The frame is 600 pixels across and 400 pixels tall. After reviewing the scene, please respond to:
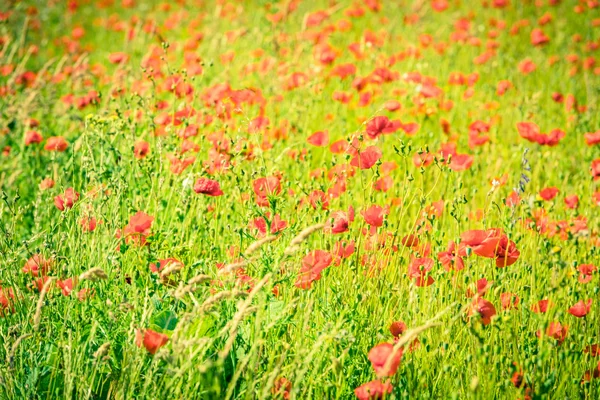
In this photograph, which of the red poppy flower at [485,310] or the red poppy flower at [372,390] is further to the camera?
the red poppy flower at [485,310]

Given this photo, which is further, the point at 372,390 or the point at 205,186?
the point at 205,186

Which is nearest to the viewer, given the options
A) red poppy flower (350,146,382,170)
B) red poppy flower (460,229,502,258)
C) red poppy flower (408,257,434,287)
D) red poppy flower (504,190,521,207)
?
red poppy flower (460,229,502,258)

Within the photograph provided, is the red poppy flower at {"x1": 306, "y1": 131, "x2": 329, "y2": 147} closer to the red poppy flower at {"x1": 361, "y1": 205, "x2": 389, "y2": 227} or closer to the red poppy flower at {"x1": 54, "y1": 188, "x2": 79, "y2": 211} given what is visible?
the red poppy flower at {"x1": 361, "y1": 205, "x2": 389, "y2": 227}

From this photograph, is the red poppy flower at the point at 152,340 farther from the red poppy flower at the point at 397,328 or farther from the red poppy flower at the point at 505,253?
the red poppy flower at the point at 505,253

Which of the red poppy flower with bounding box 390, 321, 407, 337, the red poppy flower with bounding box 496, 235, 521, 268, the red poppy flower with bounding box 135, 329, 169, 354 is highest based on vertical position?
the red poppy flower with bounding box 135, 329, 169, 354

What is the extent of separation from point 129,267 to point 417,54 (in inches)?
131

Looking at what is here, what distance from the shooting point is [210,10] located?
6.78m

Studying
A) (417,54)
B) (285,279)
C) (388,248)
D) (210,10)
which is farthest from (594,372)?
(210,10)

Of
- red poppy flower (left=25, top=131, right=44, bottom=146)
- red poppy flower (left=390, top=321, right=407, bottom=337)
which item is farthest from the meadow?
red poppy flower (left=25, top=131, right=44, bottom=146)

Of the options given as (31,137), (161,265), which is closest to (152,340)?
(161,265)

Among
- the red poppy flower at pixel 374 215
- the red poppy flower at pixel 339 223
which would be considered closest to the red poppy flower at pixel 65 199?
the red poppy flower at pixel 339 223

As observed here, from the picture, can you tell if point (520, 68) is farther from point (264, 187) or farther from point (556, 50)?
point (264, 187)

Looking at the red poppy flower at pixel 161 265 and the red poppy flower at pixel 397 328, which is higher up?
the red poppy flower at pixel 161 265

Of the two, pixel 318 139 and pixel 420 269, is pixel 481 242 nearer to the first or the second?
pixel 420 269
